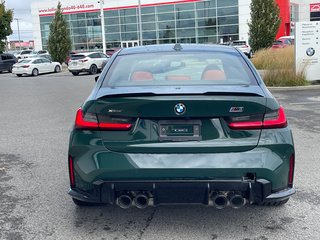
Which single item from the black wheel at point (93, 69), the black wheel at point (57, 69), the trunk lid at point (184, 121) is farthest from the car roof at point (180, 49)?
the black wheel at point (57, 69)

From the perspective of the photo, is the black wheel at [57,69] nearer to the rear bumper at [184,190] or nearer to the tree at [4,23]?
the tree at [4,23]

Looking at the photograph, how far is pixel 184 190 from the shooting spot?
3.17 metres

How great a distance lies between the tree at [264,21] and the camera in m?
28.9

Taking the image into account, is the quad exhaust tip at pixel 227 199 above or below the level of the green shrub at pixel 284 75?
below

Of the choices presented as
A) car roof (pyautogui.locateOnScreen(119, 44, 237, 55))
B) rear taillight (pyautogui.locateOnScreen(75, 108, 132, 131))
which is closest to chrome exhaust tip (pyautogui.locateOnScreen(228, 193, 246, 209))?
rear taillight (pyautogui.locateOnScreen(75, 108, 132, 131))

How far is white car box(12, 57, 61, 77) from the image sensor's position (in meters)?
29.4

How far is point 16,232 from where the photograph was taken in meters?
3.72

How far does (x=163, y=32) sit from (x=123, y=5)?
23.1ft

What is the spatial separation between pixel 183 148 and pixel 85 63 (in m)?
25.2

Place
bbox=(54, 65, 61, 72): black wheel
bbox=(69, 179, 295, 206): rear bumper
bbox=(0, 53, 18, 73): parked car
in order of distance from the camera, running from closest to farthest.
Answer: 1. bbox=(69, 179, 295, 206): rear bumper
2. bbox=(54, 65, 61, 72): black wheel
3. bbox=(0, 53, 18, 73): parked car

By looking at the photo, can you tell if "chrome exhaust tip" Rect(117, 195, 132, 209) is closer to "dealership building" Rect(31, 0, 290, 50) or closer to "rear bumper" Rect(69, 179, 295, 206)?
"rear bumper" Rect(69, 179, 295, 206)

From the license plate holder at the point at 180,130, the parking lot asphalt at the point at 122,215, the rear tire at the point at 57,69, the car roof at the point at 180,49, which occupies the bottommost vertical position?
the parking lot asphalt at the point at 122,215

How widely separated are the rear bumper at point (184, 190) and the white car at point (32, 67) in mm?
27898

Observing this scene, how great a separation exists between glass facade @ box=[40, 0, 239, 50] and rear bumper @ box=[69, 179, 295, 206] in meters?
50.0
